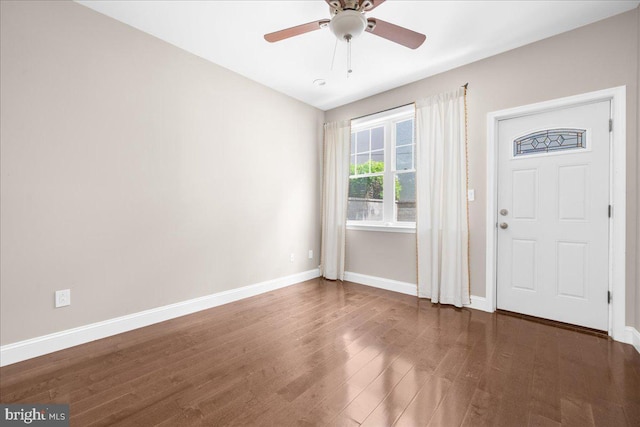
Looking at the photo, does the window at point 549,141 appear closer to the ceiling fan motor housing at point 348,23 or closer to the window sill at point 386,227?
the window sill at point 386,227

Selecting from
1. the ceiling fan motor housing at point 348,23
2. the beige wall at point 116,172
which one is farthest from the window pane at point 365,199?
the ceiling fan motor housing at point 348,23

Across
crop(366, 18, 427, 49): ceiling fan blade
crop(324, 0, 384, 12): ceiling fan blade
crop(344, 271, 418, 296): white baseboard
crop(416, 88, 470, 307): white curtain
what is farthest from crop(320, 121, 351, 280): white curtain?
crop(324, 0, 384, 12): ceiling fan blade

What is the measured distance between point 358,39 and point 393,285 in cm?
310

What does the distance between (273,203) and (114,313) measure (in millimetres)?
2198

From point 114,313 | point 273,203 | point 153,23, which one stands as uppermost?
point 153,23

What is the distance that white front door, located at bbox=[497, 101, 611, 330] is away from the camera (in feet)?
8.37

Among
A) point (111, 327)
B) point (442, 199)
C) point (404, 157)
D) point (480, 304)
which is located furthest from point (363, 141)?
point (111, 327)

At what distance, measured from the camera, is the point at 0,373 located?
1.91 metres

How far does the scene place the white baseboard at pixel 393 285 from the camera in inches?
124

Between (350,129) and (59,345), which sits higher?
(350,129)

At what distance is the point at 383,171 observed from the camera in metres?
4.13

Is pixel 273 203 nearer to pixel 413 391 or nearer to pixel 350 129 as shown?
pixel 350 129

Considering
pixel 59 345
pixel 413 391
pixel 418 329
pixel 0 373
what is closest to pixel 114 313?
pixel 59 345

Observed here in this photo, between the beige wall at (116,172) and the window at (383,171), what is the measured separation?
4.87 feet
